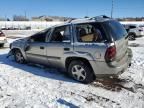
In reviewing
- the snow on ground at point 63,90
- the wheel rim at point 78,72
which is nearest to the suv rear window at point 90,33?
the wheel rim at point 78,72

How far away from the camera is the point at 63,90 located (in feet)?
19.3

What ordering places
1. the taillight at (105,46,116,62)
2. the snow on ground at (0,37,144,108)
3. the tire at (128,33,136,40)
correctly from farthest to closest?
1. the tire at (128,33,136,40)
2. the taillight at (105,46,116,62)
3. the snow on ground at (0,37,144,108)

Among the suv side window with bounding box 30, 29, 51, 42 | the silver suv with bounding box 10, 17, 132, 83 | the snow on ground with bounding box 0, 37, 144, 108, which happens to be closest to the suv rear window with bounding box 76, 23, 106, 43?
the silver suv with bounding box 10, 17, 132, 83

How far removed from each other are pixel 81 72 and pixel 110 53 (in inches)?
46.1

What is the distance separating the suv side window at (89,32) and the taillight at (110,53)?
1.23 feet

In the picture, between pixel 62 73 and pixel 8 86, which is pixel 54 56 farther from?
pixel 8 86

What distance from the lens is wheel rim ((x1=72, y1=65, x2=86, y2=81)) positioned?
6351mm

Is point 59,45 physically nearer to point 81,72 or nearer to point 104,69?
point 81,72

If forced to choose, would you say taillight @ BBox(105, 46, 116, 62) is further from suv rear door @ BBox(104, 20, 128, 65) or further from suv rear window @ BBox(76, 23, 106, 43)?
suv rear window @ BBox(76, 23, 106, 43)

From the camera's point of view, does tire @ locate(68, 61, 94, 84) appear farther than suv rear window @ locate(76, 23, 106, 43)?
Yes

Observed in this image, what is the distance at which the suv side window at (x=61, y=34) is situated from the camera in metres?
6.59

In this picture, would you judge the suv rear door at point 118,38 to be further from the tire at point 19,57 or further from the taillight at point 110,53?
the tire at point 19,57

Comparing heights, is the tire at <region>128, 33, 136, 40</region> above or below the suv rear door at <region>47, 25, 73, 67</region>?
above

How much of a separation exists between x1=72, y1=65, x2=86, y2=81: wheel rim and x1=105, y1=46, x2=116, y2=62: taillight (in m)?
0.92
